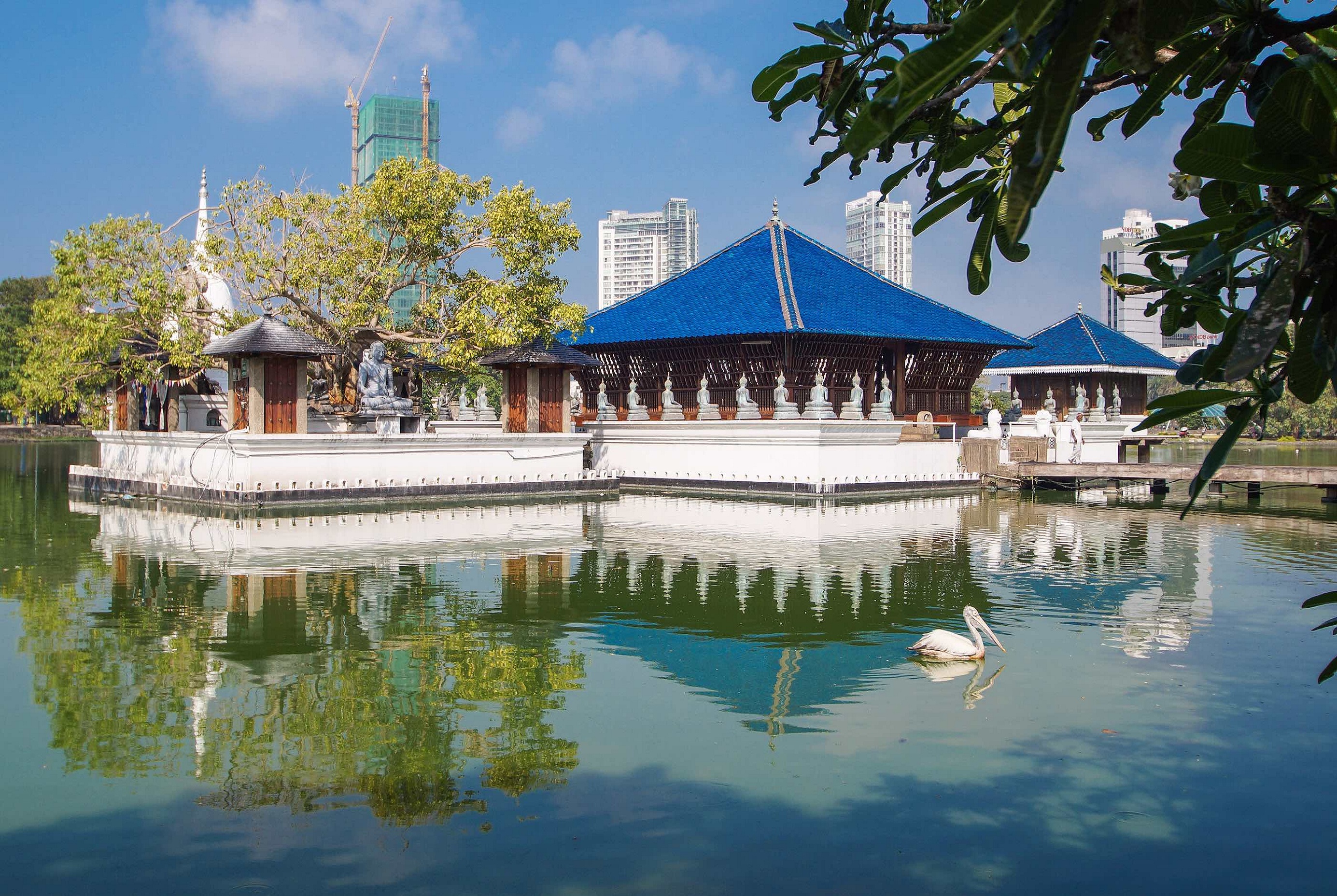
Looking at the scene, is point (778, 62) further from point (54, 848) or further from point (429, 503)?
point (429, 503)

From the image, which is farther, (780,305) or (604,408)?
(604,408)

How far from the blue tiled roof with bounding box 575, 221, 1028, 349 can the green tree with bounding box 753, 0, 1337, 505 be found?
22.0 meters

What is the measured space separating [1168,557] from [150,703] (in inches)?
447

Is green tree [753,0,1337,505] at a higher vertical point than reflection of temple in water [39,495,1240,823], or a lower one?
higher

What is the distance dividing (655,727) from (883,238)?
4072 inches

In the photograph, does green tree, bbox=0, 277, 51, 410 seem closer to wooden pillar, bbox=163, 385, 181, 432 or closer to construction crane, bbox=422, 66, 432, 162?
wooden pillar, bbox=163, 385, 181, 432

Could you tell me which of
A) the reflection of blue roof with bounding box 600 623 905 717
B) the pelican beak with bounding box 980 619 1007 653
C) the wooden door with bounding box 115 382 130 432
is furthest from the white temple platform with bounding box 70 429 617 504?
the pelican beak with bounding box 980 619 1007 653

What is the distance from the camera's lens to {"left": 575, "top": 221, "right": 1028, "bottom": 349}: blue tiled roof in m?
25.8

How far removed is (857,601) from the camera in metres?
10.3

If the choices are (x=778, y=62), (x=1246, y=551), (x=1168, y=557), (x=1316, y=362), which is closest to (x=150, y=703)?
(x=778, y=62)

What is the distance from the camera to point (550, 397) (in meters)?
24.5

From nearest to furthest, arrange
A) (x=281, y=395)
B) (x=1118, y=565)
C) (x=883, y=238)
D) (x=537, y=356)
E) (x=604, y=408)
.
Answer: (x=1118, y=565), (x=281, y=395), (x=537, y=356), (x=604, y=408), (x=883, y=238)

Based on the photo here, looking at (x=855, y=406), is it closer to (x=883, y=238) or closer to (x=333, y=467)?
(x=333, y=467)

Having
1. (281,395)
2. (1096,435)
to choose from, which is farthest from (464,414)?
(1096,435)
